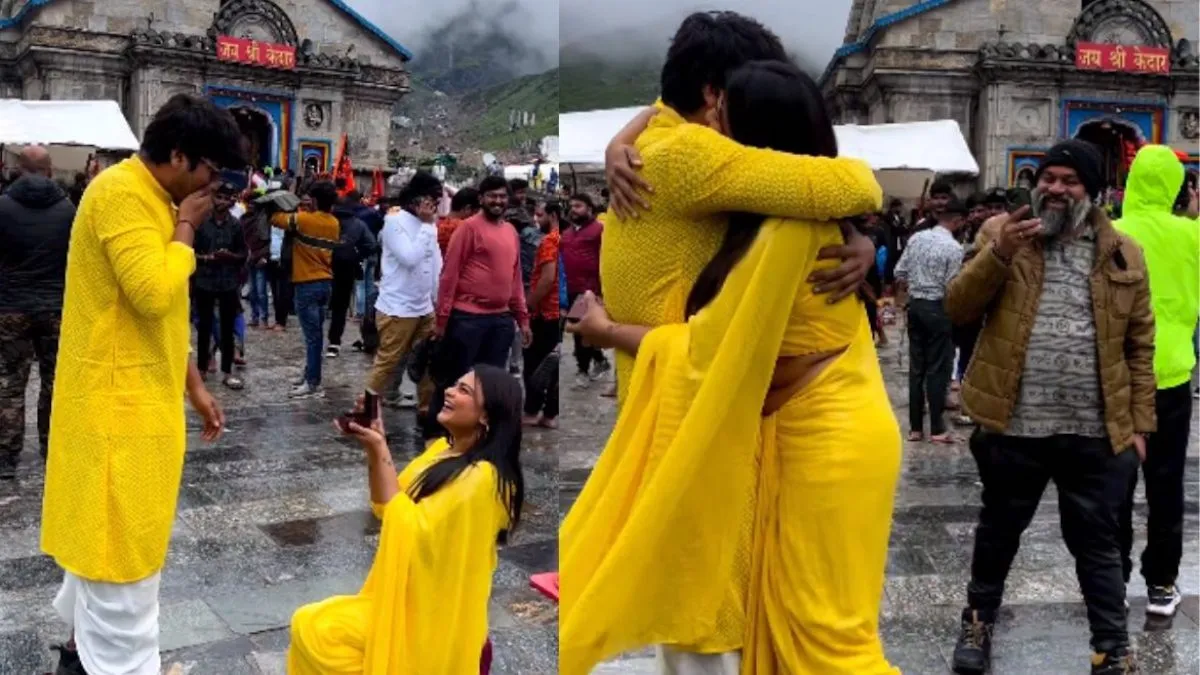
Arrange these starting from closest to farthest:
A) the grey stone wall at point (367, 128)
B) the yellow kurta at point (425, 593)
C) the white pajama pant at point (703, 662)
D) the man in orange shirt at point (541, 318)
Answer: the white pajama pant at point (703, 662) < the yellow kurta at point (425, 593) < the man in orange shirt at point (541, 318) < the grey stone wall at point (367, 128)

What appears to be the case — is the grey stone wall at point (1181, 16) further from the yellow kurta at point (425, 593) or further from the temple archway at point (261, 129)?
the yellow kurta at point (425, 593)

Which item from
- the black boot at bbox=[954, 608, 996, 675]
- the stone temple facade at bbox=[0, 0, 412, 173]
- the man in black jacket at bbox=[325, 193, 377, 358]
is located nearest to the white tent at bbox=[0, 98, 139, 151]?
the man in black jacket at bbox=[325, 193, 377, 358]

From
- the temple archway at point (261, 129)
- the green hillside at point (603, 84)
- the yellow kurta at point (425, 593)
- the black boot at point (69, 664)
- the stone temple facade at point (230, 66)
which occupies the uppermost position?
the stone temple facade at point (230, 66)

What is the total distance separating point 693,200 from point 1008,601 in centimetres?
307

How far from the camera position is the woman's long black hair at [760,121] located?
6.52 ft

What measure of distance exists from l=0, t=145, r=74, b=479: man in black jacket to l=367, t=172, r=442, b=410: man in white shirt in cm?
188

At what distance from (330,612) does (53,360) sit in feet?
14.2

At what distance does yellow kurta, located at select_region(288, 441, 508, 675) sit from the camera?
287 cm

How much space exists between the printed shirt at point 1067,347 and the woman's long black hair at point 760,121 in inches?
69.7

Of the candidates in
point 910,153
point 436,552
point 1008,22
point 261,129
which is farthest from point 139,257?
point 261,129

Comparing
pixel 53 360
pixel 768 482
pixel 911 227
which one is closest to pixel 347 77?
pixel 911 227

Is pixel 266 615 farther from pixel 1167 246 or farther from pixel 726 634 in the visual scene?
pixel 1167 246

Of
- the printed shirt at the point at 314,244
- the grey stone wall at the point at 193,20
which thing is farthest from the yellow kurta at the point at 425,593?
the grey stone wall at the point at 193,20

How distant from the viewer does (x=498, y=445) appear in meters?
2.99
